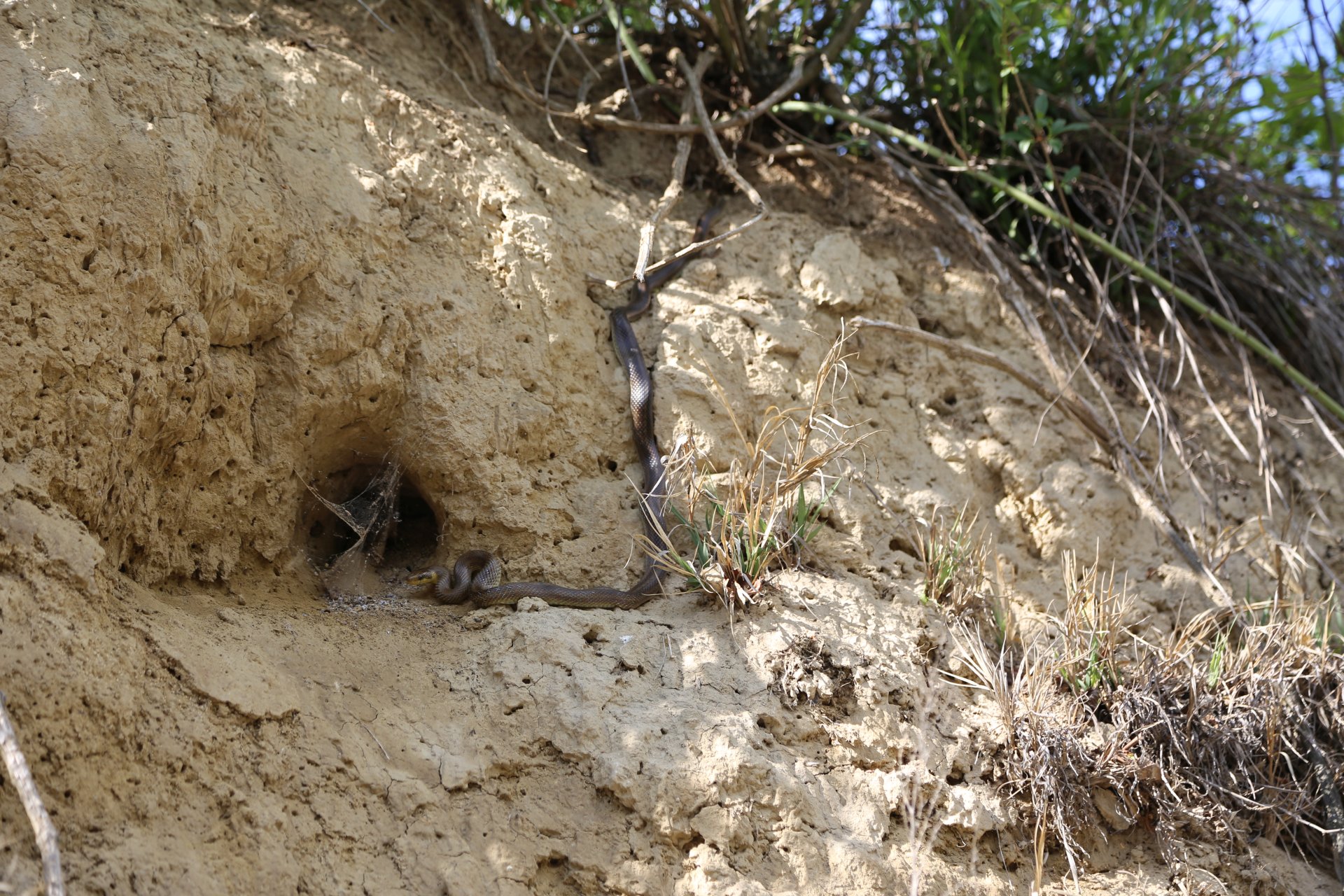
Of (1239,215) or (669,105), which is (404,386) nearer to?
(669,105)

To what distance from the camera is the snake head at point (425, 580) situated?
3666 millimetres

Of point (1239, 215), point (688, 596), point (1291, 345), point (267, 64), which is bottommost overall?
point (688, 596)

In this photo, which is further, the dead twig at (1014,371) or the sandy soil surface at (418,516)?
the dead twig at (1014,371)

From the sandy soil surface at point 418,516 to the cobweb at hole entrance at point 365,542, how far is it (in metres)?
0.06

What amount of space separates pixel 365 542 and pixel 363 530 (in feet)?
0.62

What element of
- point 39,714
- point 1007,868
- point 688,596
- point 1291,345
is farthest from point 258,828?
point 1291,345

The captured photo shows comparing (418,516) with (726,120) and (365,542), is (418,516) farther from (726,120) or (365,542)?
(726,120)

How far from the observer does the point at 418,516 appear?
4.10 meters

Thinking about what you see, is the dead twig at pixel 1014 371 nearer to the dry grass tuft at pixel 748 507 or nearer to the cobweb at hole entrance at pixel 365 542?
the dry grass tuft at pixel 748 507

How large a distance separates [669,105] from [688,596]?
2968mm

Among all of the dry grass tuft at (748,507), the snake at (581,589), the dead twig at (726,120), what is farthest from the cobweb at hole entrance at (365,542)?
the dead twig at (726,120)

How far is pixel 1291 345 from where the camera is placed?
217 inches

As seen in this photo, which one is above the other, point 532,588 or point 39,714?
point 532,588

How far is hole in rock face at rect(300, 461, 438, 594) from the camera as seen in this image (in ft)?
12.2
